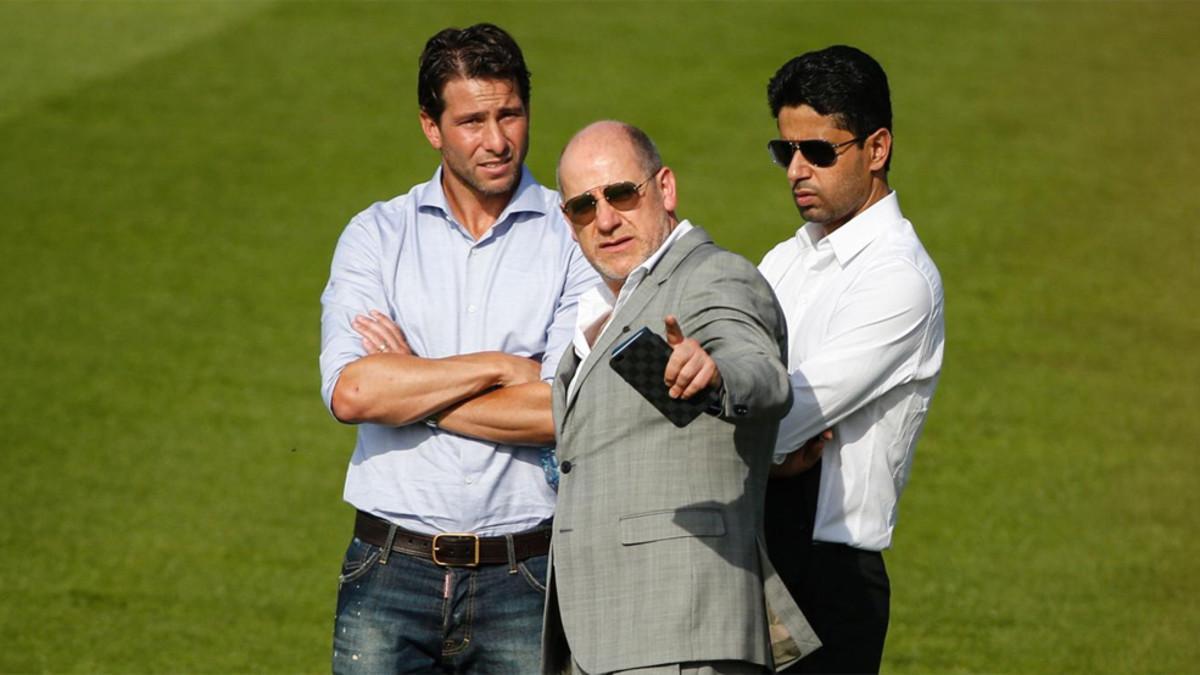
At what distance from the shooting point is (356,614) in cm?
417

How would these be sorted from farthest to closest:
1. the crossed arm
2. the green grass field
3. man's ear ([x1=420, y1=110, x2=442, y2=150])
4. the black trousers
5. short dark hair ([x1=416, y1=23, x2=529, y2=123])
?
the green grass field → man's ear ([x1=420, y1=110, x2=442, y2=150]) → short dark hair ([x1=416, y1=23, x2=529, y2=123]) → the crossed arm → the black trousers

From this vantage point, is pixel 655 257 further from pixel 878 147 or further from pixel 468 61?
pixel 468 61

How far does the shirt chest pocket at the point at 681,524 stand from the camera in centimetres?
331

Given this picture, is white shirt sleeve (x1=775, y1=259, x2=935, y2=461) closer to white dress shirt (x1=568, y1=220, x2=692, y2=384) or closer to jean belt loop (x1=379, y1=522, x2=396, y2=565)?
white dress shirt (x1=568, y1=220, x2=692, y2=384)

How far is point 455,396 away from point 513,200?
0.63 meters

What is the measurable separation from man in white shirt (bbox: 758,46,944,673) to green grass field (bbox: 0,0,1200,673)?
392cm

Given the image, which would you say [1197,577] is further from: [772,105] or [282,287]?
[282,287]

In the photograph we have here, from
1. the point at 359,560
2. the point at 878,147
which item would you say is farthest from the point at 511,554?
the point at 878,147

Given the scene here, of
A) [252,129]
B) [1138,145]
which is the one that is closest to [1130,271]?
[1138,145]

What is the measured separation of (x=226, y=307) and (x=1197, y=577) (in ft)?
24.3

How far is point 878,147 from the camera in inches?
160

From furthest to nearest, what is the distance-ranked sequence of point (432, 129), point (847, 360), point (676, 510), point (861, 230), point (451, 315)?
point (432, 129) < point (451, 315) < point (861, 230) < point (847, 360) < point (676, 510)

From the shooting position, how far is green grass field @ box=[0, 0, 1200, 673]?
834 cm

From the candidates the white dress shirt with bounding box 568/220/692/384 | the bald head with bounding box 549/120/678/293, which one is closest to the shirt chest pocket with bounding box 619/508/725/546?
the white dress shirt with bounding box 568/220/692/384
